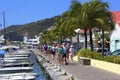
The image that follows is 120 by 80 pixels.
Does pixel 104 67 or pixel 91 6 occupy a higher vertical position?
pixel 91 6

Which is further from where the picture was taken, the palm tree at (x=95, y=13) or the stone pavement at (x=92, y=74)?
the palm tree at (x=95, y=13)

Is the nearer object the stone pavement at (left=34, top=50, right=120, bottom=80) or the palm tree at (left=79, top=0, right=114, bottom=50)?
the stone pavement at (left=34, top=50, right=120, bottom=80)

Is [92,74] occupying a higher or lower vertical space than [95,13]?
lower

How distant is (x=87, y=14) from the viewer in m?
44.0

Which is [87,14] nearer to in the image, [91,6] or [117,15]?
[91,6]

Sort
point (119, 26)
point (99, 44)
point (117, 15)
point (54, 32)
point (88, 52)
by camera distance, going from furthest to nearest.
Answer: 1. point (54, 32)
2. point (99, 44)
3. point (117, 15)
4. point (119, 26)
5. point (88, 52)

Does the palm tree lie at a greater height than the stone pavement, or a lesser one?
greater

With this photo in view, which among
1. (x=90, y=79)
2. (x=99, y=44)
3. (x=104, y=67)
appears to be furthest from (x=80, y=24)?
(x=99, y=44)

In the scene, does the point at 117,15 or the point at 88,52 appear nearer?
the point at 88,52

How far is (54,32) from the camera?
9069 cm

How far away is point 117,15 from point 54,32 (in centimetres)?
2480

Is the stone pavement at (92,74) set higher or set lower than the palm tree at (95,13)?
lower

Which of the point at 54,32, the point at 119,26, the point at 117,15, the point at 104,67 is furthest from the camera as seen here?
the point at 54,32

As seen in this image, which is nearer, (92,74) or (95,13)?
(92,74)
